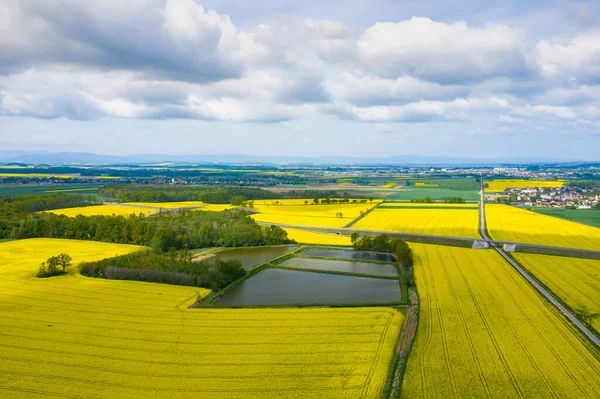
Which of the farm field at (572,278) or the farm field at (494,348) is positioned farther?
the farm field at (572,278)

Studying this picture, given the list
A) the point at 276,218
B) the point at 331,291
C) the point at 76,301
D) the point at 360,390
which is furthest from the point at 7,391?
the point at 276,218

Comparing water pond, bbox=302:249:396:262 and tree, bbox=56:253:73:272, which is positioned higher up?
tree, bbox=56:253:73:272

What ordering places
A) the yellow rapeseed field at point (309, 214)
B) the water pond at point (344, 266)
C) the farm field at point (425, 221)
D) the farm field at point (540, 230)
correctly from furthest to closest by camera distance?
1. the yellow rapeseed field at point (309, 214)
2. the farm field at point (425, 221)
3. the farm field at point (540, 230)
4. the water pond at point (344, 266)

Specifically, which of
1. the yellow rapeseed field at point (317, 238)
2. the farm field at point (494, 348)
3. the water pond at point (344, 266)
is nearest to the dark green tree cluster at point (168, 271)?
the water pond at point (344, 266)

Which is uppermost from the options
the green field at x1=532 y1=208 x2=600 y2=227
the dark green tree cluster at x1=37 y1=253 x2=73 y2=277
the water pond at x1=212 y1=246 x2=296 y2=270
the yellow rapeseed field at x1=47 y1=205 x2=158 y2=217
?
the yellow rapeseed field at x1=47 y1=205 x2=158 y2=217

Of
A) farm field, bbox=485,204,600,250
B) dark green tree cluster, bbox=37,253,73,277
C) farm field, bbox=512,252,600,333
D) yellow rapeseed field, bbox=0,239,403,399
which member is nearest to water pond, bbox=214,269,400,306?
yellow rapeseed field, bbox=0,239,403,399

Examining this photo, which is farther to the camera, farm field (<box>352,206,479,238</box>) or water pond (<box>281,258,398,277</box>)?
Answer: farm field (<box>352,206,479,238</box>)

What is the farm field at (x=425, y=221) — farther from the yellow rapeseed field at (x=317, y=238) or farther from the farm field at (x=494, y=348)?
the farm field at (x=494, y=348)

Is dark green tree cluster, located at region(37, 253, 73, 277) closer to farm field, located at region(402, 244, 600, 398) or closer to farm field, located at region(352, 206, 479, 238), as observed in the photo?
farm field, located at region(402, 244, 600, 398)
